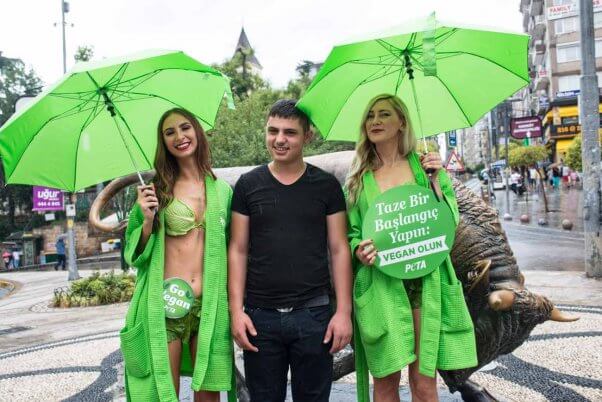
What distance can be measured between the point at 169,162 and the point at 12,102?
156 feet

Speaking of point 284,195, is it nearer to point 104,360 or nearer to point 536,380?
point 536,380

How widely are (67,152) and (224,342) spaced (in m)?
1.34

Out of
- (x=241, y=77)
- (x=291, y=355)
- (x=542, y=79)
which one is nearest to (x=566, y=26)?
(x=542, y=79)

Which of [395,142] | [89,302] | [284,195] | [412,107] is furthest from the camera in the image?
[89,302]

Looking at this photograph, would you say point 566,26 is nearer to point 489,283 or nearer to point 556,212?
point 556,212

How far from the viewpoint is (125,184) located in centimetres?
376

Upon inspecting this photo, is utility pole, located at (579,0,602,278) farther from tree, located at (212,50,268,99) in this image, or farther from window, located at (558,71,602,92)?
window, located at (558,71,602,92)

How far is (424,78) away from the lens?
3.20 m

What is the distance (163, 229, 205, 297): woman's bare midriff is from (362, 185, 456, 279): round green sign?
80 cm

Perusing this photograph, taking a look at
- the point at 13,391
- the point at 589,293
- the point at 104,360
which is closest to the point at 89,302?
the point at 104,360

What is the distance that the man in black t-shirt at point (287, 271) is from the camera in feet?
8.54

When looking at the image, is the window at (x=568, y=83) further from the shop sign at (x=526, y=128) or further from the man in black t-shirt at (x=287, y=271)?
the man in black t-shirt at (x=287, y=271)

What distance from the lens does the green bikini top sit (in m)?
2.81

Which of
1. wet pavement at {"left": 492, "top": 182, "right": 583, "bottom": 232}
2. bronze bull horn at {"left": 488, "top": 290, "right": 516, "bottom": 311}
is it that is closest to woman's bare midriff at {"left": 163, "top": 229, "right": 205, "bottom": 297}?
bronze bull horn at {"left": 488, "top": 290, "right": 516, "bottom": 311}
